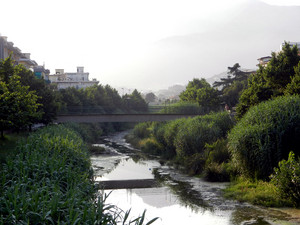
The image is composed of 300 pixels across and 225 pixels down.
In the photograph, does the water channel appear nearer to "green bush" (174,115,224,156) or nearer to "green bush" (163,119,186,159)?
"green bush" (174,115,224,156)

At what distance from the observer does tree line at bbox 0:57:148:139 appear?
23578mm

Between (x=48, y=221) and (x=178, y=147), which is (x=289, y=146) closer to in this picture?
(x=178, y=147)

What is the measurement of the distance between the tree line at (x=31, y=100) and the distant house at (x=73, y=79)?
1105 inches

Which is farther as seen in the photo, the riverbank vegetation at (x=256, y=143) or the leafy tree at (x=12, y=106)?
the leafy tree at (x=12, y=106)

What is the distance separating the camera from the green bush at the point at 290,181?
17.6 m

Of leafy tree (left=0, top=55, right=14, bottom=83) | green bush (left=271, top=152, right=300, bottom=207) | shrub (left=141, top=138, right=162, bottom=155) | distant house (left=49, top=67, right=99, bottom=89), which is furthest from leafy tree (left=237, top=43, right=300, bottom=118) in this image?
distant house (left=49, top=67, right=99, bottom=89)

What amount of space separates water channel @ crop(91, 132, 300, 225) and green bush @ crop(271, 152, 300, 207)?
812 millimetres

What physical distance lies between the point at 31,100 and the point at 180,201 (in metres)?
14.1

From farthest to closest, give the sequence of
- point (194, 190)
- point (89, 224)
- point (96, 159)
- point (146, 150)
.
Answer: point (146, 150) → point (96, 159) → point (194, 190) → point (89, 224)

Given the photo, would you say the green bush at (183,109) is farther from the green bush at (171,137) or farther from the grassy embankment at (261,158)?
the grassy embankment at (261,158)

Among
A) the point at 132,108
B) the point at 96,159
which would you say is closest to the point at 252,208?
the point at 96,159

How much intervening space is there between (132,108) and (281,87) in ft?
185

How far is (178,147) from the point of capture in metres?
33.6


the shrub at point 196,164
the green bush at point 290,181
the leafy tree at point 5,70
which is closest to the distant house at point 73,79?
the leafy tree at point 5,70
